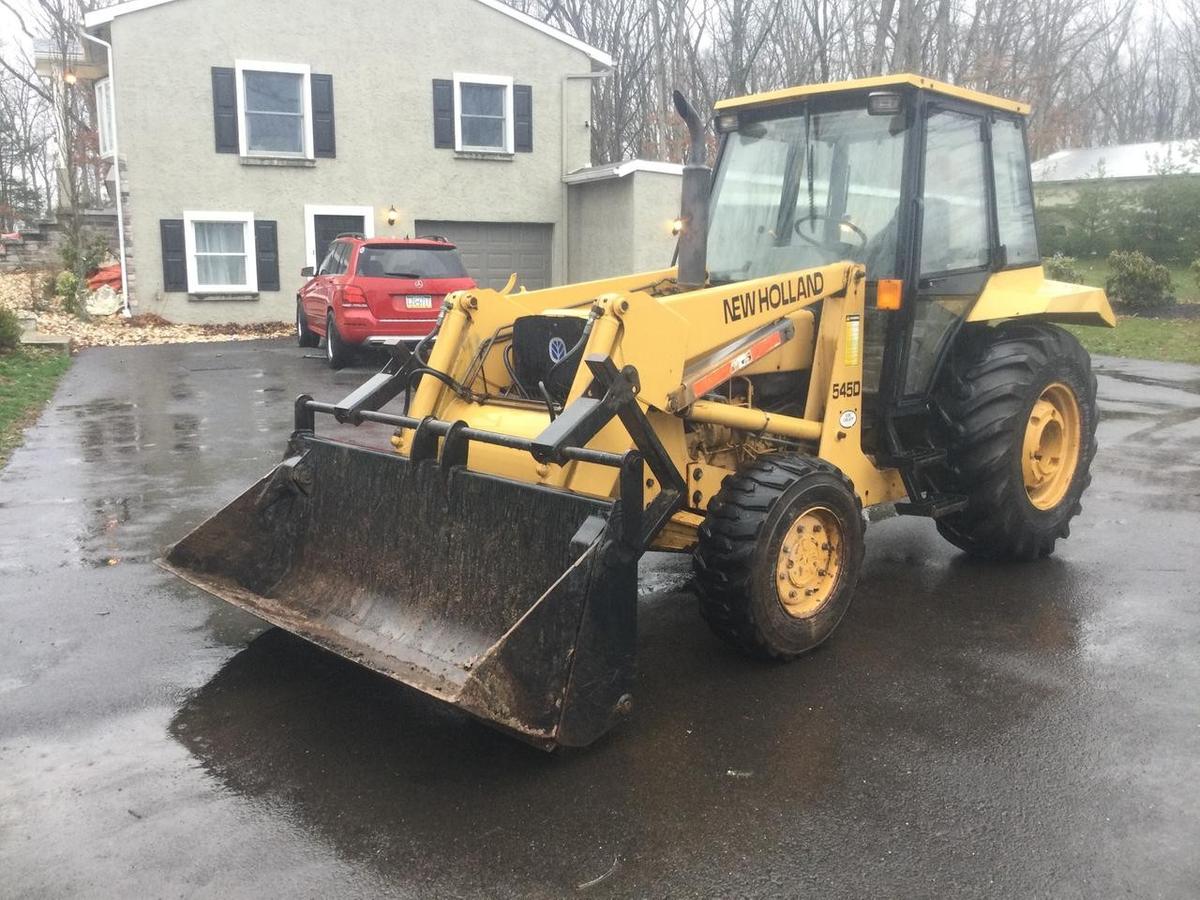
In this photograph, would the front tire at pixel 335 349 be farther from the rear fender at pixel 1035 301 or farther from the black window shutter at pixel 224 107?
the rear fender at pixel 1035 301

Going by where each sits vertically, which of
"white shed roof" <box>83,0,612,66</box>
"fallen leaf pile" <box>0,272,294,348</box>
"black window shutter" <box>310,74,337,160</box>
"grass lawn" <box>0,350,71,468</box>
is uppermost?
"white shed roof" <box>83,0,612,66</box>

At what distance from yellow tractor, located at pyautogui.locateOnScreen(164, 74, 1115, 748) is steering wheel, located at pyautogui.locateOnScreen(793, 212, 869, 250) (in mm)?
17

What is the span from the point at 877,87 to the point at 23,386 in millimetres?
11021

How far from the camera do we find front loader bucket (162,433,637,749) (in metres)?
3.61

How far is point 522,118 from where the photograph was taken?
73.5 feet

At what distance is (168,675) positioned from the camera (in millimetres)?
4613

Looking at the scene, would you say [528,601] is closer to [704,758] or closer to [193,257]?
[704,758]

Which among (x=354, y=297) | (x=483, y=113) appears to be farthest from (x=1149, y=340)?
(x=483, y=113)

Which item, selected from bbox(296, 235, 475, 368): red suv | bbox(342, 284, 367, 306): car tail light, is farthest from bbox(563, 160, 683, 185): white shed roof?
bbox(342, 284, 367, 306): car tail light

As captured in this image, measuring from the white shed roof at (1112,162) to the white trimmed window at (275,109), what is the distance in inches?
759

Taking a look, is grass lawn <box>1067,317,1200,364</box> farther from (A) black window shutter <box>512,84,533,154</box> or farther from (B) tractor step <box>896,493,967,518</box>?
(A) black window shutter <box>512,84,533,154</box>

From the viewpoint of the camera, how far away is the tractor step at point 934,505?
5.59 metres

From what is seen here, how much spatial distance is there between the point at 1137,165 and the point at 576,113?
18.5 metres

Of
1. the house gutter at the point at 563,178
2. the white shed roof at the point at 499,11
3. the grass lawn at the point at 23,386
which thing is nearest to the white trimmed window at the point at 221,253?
the white shed roof at the point at 499,11
